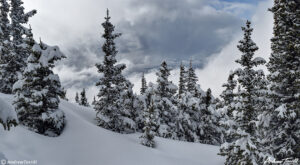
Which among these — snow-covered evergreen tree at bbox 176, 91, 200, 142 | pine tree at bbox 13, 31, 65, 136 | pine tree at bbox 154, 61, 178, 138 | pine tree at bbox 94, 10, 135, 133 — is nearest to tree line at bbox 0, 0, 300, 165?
pine tree at bbox 13, 31, 65, 136

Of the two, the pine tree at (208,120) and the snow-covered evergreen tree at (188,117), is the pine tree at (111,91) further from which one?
the pine tree at (208,120)

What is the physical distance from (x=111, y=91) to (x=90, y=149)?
7.66m

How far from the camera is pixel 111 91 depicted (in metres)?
21.5

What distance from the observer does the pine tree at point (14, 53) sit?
21.0 m

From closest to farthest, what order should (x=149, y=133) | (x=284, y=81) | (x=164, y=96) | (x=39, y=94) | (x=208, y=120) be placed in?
(x=39, y=94) → (x=284, y=81) → (x=149, y=133) → (x=164, y=96) → (x=208, y=120)

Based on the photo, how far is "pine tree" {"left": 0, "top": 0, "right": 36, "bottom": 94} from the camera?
68.8 ft

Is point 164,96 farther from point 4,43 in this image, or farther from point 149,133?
point 4,43

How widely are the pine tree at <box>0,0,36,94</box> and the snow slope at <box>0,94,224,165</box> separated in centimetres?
517

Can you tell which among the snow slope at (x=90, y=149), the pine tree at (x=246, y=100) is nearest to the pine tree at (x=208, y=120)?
the snow slope at (x=90, y=149)

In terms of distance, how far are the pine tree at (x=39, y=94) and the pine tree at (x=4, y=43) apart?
7.75 metres

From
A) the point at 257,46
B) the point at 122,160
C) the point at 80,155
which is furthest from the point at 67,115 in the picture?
the point at 257,46

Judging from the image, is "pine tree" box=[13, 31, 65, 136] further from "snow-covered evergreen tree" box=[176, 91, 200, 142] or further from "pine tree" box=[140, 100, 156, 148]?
"snow-covered evergreen tree" box=[176, 91, 200, 142]

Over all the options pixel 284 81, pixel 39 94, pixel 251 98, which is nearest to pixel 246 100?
pixel 251 98

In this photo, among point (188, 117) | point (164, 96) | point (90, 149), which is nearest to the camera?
point (90, 149)
